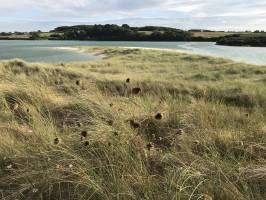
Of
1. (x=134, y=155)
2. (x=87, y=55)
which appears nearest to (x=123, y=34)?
(x=87, y=55)

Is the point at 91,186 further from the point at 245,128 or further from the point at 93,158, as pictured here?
the point at 245,128

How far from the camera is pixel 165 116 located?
6.18 metres

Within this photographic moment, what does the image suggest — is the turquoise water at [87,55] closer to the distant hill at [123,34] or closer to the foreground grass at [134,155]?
the foreground grass at [134,155]

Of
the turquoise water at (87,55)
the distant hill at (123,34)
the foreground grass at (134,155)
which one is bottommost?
the distant hill at (123,34)

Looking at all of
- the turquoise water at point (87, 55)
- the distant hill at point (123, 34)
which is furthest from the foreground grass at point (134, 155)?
the distant hill at point (123, 34)

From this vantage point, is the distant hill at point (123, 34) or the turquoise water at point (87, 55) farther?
the distant hill at point (123, 34)

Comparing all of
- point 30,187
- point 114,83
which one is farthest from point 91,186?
point 114,83

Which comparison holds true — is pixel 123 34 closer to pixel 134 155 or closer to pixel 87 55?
pixel 87 55

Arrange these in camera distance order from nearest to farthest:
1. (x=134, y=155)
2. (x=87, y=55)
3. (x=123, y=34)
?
(x=134, y=155) < (x=87, y=55) < (x=123, y=34)

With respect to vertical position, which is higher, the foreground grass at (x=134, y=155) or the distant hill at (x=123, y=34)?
the foreground grass at (x=134, y=155)

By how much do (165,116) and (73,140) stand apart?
1788 mm

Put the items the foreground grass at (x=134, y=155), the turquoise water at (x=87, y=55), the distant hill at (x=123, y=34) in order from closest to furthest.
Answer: the foreground grass at (x=134, y=155)
the turquoise water at (x=87, y=55)
the distant hill at (x=123, y=34)

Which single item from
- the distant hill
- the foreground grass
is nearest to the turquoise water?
A: the foreground grass

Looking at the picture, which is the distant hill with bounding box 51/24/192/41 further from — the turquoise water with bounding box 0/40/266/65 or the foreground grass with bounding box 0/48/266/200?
the foreground grass with bounding box 0/48/266/200
